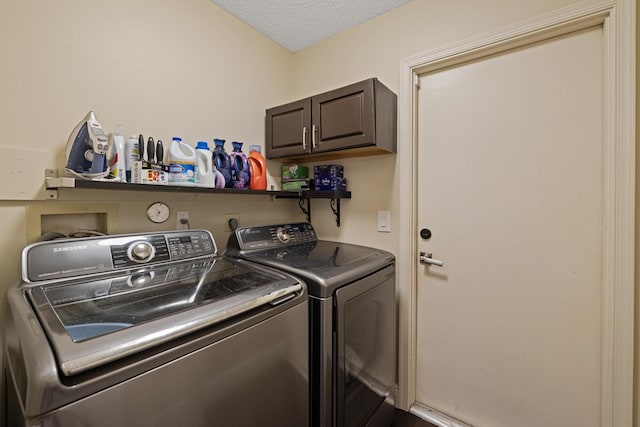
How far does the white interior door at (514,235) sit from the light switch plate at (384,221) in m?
0.19

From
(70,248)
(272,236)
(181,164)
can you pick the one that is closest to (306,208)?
(272,236)

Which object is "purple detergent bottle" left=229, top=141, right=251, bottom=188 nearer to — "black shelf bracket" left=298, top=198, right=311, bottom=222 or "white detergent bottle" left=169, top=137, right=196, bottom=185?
"white detergent bottle" left=169, top=137, right=196, bottom=185

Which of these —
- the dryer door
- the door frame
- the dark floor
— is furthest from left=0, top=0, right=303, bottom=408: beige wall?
the door frame

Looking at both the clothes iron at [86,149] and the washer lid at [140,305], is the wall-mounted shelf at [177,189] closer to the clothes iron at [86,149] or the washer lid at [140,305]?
the clothes iron at [86,149]

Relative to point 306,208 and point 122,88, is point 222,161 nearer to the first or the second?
point 122,88

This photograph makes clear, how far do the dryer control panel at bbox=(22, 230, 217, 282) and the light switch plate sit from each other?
1059mm

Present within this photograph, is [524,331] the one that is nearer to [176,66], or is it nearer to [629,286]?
→ [629,286]

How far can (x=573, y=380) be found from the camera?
53.9 inches

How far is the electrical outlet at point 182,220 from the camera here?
162 centimetres

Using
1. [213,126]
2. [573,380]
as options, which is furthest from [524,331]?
[213,126]

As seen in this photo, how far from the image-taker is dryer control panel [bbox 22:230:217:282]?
0.99 meters

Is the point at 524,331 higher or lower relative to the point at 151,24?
lower

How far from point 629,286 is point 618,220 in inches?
11.0

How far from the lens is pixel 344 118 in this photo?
168 cm
